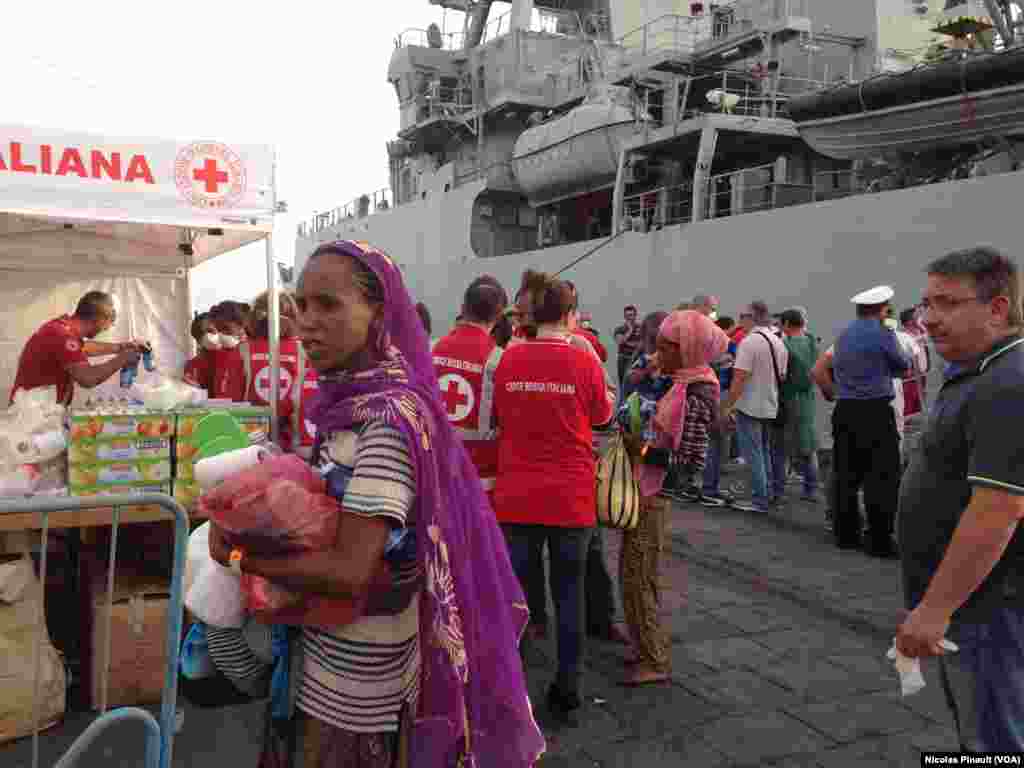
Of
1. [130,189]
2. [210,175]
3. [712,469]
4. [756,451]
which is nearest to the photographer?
[130,189]

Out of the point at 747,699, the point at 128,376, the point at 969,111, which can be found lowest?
the point at 747,699

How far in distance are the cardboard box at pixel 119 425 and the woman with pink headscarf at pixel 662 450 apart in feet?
7.28

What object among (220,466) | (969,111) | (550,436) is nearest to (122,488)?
(550,436)

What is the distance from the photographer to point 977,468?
1832 millimetres

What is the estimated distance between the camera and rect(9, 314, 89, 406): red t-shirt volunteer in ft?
14.7

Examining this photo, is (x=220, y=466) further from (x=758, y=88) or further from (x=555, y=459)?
(x=758, y=88)

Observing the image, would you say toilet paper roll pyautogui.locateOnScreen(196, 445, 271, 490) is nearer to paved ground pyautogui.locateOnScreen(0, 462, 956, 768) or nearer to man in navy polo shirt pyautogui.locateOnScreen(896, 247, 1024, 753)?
paved ground pyautogui.locateOnScreen(0, 462, 956, 768)

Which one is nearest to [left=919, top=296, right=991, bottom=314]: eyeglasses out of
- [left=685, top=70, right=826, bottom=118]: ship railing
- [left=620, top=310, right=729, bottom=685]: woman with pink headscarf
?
[left=620, top=310, right=729, bottom=685]: woman with pink headscarf

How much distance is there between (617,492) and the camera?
347cm

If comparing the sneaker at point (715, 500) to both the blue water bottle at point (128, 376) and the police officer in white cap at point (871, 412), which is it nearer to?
the police officer in white cap at point (871, 412)

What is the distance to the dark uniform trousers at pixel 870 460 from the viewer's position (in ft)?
19.0

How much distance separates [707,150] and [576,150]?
128 inches

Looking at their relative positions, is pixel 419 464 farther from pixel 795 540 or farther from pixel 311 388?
pixel 795 540

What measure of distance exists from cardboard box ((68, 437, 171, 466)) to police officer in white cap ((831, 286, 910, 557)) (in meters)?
4.56
